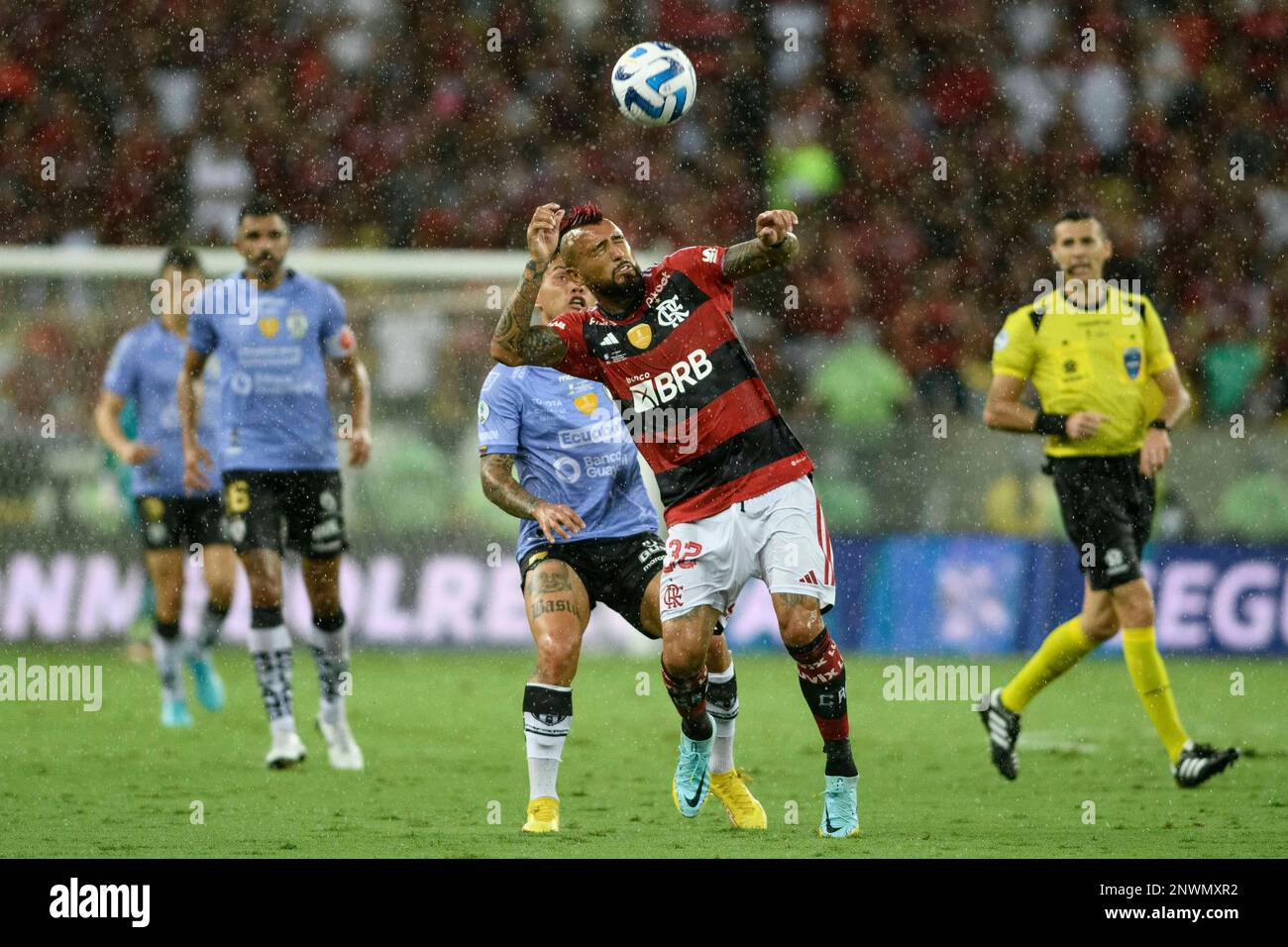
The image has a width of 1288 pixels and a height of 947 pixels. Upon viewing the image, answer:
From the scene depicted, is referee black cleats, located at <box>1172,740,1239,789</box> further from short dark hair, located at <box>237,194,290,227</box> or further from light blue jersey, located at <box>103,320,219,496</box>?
light blue jersey, located at <box>103,320,219,496</box>

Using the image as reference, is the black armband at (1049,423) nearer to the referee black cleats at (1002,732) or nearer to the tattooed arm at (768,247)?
the referee black cleats at (1002,732)

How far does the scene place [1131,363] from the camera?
835 centimetres

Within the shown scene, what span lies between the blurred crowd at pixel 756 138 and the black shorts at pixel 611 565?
8.74m

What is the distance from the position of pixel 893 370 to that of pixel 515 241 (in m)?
3.51

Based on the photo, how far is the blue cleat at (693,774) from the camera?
6789 mm

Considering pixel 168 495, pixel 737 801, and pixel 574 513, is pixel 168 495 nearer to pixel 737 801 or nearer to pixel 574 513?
pixel 574 513

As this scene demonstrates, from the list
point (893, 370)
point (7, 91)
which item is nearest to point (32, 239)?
point (7, 91)

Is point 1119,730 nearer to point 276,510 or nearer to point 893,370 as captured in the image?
Result: point 276,510

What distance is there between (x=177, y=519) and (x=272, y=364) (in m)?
2.07

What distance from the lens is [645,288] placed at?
646 cm

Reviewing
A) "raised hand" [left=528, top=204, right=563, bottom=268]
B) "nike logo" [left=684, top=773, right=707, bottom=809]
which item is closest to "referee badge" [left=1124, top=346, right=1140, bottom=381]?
"nike logo" [left=684, top=773, right=707, bottom=809]
